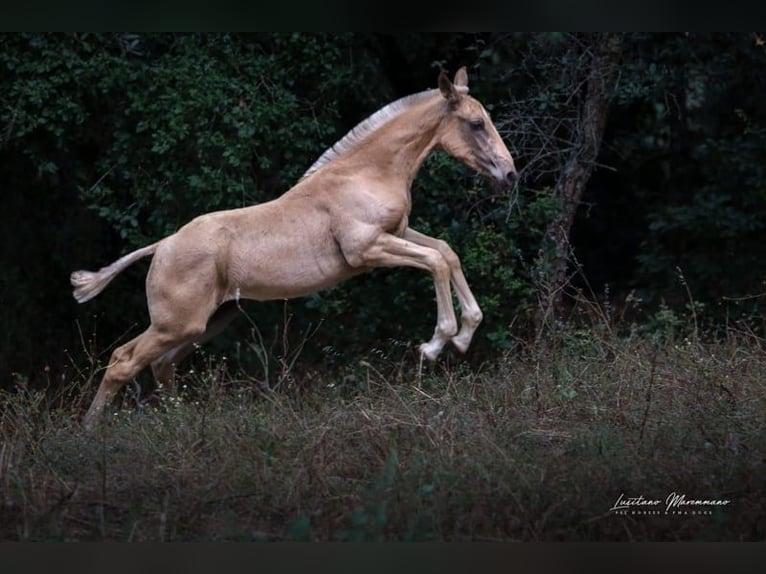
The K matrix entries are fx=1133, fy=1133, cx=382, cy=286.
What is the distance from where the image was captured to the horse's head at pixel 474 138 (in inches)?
346

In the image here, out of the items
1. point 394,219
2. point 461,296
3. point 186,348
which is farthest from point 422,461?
point 186,348

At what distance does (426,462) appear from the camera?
6.46 m

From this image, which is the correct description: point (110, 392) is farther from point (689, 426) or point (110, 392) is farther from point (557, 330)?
point (689, 426)

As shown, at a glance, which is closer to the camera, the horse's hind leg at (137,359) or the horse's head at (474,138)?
the horse's head at (474,138)

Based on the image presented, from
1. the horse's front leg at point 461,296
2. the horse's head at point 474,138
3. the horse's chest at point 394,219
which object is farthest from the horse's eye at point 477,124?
the horse's front leg at point 461,296

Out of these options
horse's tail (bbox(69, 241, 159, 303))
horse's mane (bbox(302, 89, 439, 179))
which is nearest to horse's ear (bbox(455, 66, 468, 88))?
horse's mane (bbox(302, 89, 439, 179))

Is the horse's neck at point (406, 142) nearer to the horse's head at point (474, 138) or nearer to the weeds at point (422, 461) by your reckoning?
the horse's head at point (474, 138)

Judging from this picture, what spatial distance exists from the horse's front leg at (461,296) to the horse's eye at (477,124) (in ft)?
3.09

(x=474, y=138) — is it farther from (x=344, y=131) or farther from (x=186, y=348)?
(x=344, y=131)

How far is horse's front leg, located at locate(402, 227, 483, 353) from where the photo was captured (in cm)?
812

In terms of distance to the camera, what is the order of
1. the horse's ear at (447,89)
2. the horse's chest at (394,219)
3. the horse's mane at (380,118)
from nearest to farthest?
1. the horse's ear at (447,89)
2. the horse's chest at (394,219)
3. the horse's mane at (380,118)

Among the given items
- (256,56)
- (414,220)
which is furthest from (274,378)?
(256,56)
